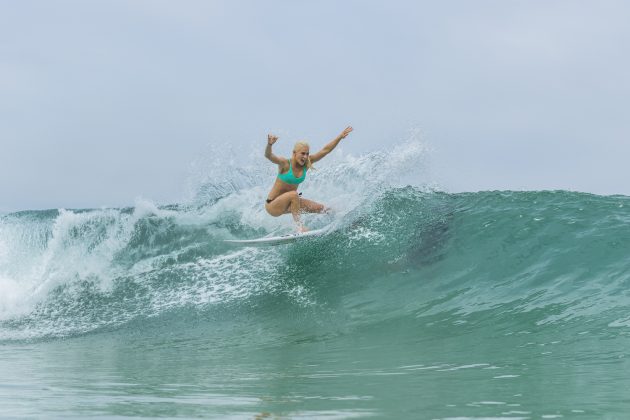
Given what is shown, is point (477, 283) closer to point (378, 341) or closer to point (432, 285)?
point (432, 285)

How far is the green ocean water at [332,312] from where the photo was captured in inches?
167

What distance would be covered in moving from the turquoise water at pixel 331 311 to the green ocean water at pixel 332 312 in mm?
33

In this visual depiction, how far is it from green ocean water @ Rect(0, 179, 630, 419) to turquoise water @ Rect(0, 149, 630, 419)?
0.03m

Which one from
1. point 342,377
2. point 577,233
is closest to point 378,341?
point 342,377

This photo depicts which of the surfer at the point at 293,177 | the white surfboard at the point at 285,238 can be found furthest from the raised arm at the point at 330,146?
the white surfboard at the point at 285,238

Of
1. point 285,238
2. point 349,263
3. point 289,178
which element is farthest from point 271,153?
point 349,263

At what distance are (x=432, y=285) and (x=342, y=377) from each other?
4569 mm

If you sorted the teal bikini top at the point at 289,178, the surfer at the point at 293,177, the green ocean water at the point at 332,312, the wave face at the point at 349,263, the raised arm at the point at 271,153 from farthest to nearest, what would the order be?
the teal bikini top at the point at 289,178 < the surfer at the point at 293,177 < the raised arm at the point at 271,153 < the wave face at the point at 349,263 < the green ocean water at the point at 332,312

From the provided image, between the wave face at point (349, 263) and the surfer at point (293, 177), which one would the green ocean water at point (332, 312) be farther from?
the surfer at point (293, 177)

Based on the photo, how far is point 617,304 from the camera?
7918 mm

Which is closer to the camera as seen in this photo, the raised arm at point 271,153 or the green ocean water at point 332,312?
the green ocean water at point 332,312

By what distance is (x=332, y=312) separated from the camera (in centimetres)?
916

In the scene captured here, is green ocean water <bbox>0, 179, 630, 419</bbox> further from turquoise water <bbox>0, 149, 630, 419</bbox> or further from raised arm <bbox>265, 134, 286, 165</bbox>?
raised arm <bbox>265, 134, 286, 165</bbox>

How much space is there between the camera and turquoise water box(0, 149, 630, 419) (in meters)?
4.26
